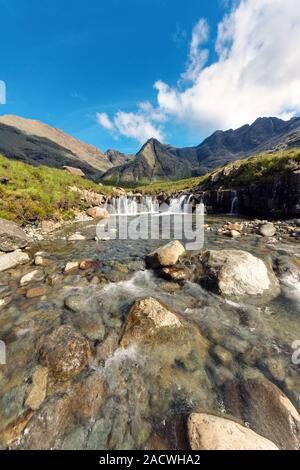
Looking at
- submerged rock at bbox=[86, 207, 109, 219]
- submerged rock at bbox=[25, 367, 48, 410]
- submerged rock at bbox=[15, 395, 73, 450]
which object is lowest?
submerged rock at bbox=[15, 395, 73, 450]

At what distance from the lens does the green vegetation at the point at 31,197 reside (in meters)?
16.8

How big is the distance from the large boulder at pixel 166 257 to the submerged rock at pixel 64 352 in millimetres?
4844

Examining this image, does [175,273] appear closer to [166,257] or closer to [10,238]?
[166,257]

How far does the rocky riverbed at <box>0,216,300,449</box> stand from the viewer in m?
3.09

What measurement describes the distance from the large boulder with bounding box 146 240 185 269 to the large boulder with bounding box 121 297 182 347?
11.5ft

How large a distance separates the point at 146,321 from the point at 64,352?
2.01 metres

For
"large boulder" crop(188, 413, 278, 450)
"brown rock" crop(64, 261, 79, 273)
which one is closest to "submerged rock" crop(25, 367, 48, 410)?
"large boulder" crop(188, 413, 278, 450)

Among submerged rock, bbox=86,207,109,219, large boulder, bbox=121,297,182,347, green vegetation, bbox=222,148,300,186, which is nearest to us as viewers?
large boulder, bbox=121,297,182,347

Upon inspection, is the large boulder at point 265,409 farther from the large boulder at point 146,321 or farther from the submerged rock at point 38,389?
the submerged rock at point 38,389

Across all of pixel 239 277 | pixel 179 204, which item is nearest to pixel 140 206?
pixel 179 204

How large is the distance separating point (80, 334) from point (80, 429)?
2051 mm

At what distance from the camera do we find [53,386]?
3.79m

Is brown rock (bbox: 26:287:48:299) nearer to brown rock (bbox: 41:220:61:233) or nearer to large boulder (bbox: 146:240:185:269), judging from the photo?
large boulder (bbox: 146:240:185:269)
